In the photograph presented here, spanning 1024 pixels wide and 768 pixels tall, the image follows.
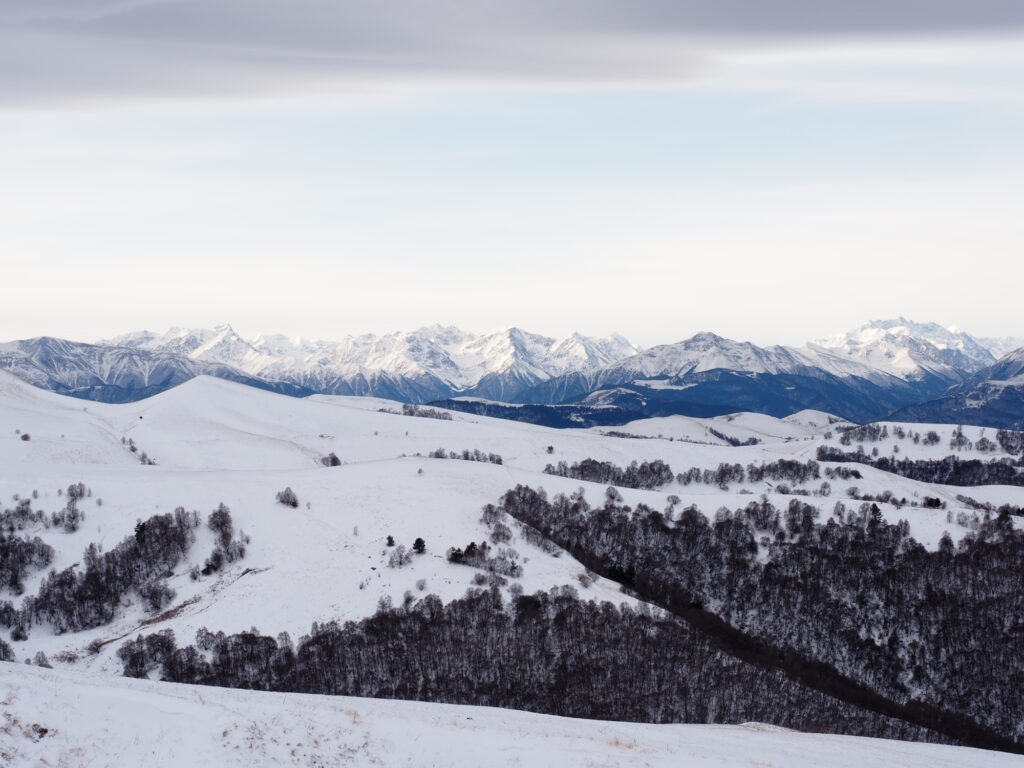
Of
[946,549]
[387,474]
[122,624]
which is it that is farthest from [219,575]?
[946,549]

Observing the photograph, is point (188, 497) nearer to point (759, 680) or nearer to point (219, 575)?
point (219, 575)

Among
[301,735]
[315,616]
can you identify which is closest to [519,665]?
[315,616]

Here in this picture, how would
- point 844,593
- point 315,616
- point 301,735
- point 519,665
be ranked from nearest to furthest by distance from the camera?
1. point 301,735
2. point 519,665
3. point 315,616
4. point 844,593

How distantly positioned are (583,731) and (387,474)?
470 feet

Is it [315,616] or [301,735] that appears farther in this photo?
[315,616]

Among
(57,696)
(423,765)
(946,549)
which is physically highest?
(57,696)

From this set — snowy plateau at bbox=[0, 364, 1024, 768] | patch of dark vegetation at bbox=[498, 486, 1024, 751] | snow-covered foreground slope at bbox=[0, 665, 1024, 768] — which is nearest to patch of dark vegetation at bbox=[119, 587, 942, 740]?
snowy plateau at bbox=[0, 364, 1024, 768]

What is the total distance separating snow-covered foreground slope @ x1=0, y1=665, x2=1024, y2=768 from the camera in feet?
130

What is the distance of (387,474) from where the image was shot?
194 meters

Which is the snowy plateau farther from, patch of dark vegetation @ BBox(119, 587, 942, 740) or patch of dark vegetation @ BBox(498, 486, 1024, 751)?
patch of dark vegetation @ BBox(119, 587, 942, 740)

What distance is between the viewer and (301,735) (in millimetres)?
44750

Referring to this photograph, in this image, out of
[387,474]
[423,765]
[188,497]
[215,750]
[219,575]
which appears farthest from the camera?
[387,474]

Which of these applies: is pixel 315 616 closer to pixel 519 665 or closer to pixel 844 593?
pixel 519 665

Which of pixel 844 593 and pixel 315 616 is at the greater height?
pixel 315 616
